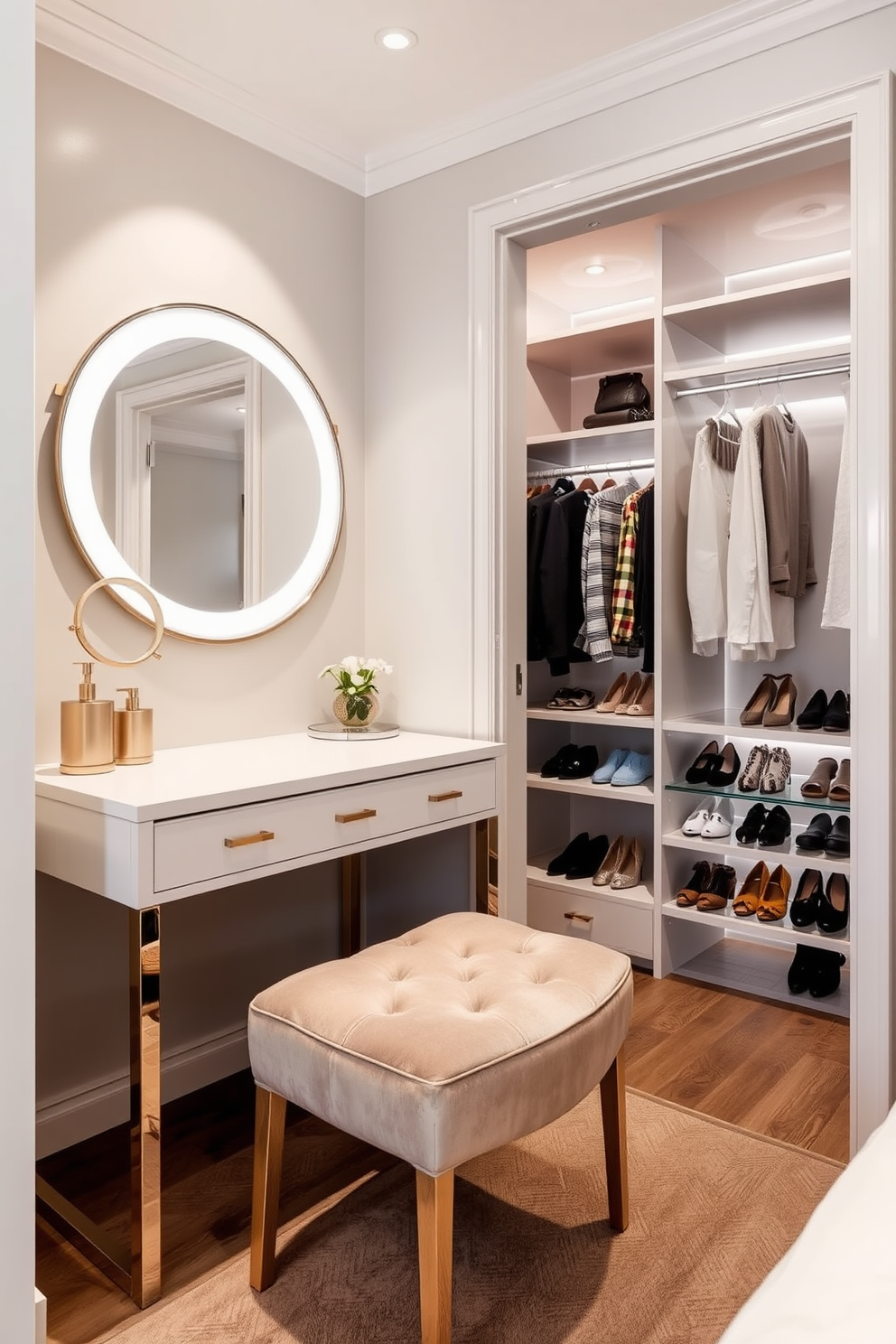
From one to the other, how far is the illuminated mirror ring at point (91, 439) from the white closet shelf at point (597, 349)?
1.26m

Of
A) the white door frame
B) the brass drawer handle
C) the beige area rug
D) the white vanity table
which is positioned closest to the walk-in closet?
the white door frame

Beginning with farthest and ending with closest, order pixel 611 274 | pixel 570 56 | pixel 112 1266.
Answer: pixel 611 274
pixel 570 56
pixel 112 1266

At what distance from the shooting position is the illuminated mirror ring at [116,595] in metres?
1.88

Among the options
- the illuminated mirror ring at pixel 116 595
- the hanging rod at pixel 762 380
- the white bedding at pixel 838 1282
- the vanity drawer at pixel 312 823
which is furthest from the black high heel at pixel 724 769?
the white bedding at pixel 838 1282

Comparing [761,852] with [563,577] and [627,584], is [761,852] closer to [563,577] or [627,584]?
[627,584]

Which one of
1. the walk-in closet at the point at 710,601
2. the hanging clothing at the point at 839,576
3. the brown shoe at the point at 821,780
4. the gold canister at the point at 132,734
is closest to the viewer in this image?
the gold canister at the point at 132,734

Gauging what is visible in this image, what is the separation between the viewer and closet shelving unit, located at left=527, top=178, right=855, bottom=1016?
299 centimetres

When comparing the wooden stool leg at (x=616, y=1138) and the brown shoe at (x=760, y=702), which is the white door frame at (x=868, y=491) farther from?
the brown shoe at (x=760, y=702)

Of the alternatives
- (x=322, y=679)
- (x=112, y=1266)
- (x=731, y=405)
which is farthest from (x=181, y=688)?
(x=731, y=405)

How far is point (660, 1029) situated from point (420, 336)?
6.94 feet

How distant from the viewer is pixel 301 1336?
1506 mm

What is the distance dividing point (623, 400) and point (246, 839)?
2.33m

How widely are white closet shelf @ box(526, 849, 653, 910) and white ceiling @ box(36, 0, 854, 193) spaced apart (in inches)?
90.2

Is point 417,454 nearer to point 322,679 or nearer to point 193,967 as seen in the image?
point 322,679
